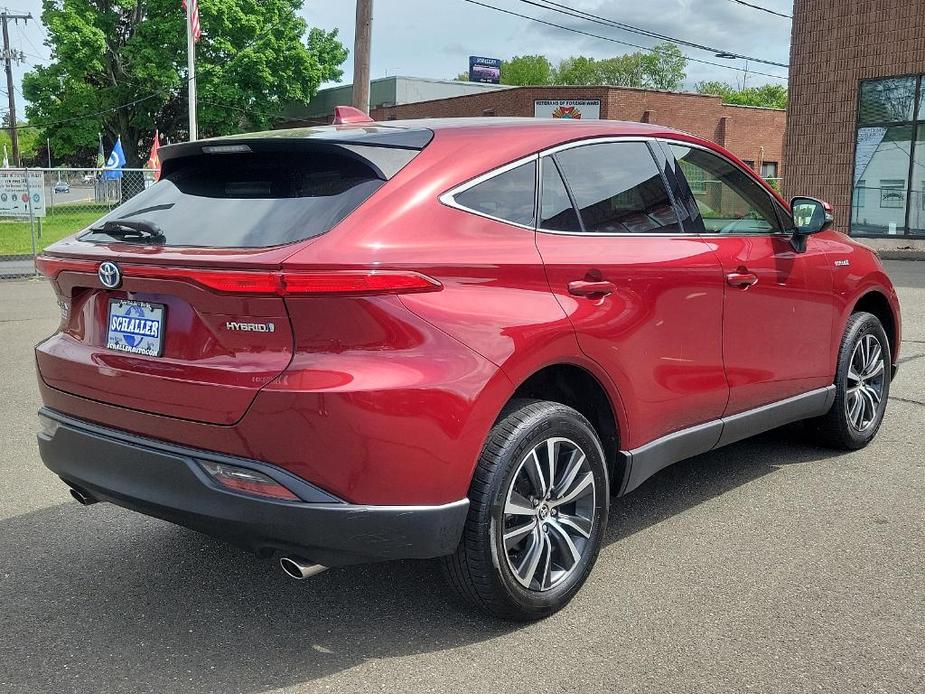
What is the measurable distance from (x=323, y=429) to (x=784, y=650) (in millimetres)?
1696

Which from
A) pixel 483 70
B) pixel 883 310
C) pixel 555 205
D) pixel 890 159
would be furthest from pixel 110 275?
pixel 483 70

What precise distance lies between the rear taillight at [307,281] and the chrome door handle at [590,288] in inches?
24.5

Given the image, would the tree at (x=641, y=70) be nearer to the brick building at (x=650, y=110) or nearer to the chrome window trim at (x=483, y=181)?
the brick building at (x=650, y=110)

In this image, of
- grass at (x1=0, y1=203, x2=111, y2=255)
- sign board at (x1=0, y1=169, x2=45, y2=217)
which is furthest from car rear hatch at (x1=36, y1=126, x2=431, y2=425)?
grass at (x1=0, y1=203, x2=111, y2=255)

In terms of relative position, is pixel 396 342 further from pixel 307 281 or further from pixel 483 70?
pixel 483 70

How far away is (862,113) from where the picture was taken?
2098cm

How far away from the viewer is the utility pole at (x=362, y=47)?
15773mm

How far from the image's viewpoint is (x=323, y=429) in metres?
2.66

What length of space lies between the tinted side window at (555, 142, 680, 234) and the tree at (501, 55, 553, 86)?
3802 inches

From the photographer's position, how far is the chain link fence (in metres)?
17.7

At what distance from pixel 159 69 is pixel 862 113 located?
32.5 m

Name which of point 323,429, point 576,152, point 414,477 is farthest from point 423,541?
point 576,152

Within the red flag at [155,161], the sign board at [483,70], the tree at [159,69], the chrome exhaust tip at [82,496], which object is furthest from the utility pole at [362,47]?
the sign board at [483,70]

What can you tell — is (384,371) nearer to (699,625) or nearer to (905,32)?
(699,625)
